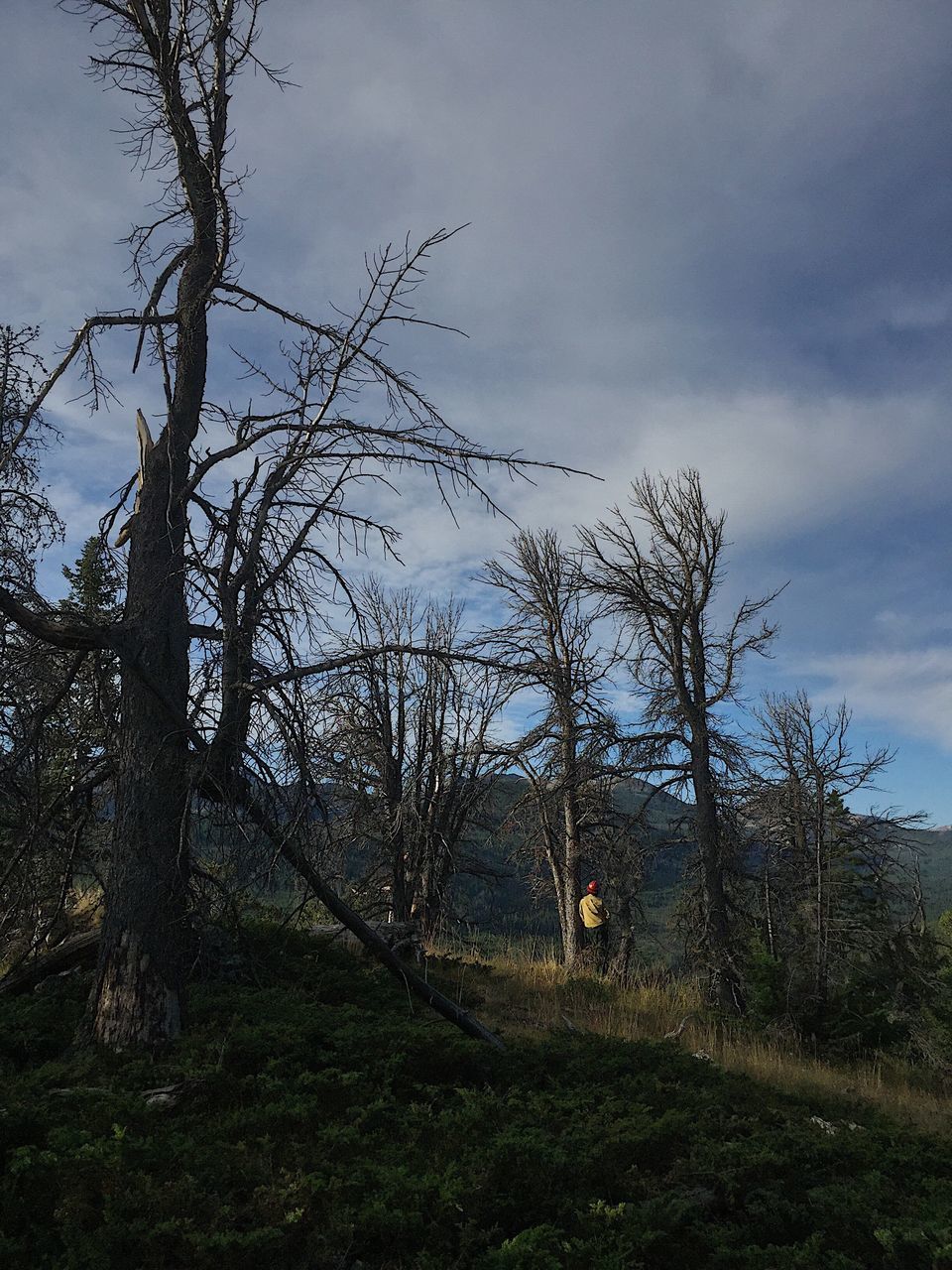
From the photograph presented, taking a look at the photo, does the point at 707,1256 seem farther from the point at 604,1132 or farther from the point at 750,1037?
the point at 750,1037

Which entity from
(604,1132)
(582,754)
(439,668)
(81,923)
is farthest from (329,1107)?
(582,754)

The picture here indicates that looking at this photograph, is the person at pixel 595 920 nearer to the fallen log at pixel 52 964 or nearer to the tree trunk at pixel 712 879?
the tree trunk at pixel 712 879

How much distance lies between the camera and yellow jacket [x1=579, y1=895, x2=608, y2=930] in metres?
13.8

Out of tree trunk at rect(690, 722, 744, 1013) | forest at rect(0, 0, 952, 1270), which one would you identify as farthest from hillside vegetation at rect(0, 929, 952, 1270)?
tree trunk at rect(690, 722, 744, 1013)

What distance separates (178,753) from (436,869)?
9428 mm

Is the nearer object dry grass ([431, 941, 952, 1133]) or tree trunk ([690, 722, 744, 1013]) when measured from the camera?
dry grass ([431, 941, 952, 1133])

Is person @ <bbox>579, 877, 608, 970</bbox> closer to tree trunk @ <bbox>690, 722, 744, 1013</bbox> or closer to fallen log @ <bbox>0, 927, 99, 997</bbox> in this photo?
tree trunk @ <bbox>690, 722, 744, 1013</bbox>

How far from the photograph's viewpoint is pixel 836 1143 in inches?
203

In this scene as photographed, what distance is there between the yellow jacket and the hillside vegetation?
698 cm

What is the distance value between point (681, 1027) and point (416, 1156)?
6.21 meters

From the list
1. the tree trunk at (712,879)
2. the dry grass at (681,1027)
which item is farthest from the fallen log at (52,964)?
the tree trunk at (712,879)

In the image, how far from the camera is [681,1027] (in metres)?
9.48

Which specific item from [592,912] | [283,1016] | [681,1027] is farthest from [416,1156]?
[592,912]

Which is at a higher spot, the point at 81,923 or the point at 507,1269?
the point at 81,923
